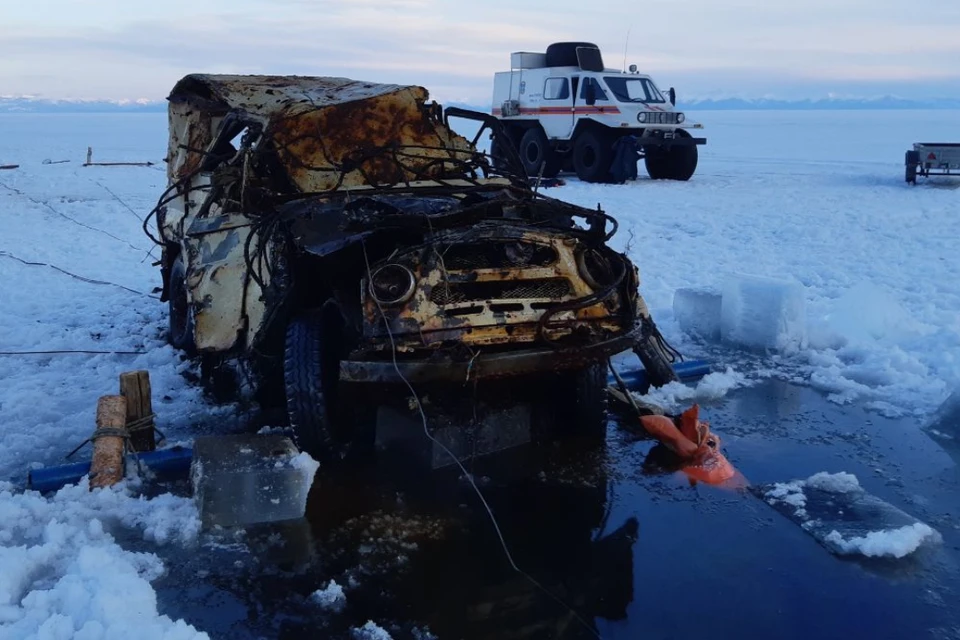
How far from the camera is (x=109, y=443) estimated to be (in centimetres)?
427

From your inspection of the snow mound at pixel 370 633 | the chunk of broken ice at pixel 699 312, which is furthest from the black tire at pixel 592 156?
the snow mound at pixel 370 633

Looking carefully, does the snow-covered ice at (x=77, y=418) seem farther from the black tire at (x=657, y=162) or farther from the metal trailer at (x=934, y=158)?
the metal trailer at (x=934, y=158)

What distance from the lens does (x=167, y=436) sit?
5.08 metres

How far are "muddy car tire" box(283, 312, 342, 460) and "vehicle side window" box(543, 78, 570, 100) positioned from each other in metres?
15.6

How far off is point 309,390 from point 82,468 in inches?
45.4

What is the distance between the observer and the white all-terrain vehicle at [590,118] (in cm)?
1806

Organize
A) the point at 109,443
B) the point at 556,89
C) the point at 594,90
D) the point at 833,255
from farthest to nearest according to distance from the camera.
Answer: the point at 556,89
the point at 594,90
the point at 833,255
the point at 109,443

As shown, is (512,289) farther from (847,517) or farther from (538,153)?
(538,153)

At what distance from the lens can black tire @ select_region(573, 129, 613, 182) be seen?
18281 millimetres

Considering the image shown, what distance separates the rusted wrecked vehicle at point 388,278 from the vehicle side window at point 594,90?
13.1 m

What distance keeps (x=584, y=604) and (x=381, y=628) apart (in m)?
0.76

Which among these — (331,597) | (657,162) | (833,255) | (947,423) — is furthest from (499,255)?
(657,162)

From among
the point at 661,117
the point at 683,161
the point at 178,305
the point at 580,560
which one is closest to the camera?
the point at 580,560

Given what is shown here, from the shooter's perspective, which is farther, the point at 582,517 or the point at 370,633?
the point at 582,517
